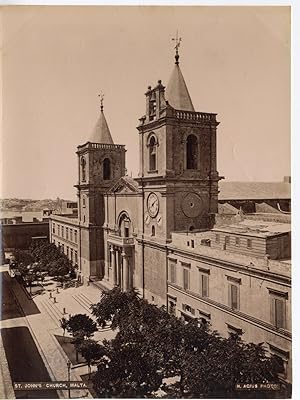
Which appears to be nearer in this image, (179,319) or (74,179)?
(179,319)

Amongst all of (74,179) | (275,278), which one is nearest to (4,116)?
(74,179)

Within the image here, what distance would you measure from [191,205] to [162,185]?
2.12 ft

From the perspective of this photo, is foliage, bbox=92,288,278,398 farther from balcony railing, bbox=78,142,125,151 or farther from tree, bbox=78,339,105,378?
balcony railing, bbox=78,142,125,151

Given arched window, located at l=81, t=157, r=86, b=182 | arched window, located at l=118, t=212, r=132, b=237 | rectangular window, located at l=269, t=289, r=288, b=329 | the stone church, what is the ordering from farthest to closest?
arched window, located at l=118, t=212, r=132, b=237
arched window, located at l=81, t=157, r=86, b=182
the stone church
rectangular window, located at l=269, t=289, r=288, b=329

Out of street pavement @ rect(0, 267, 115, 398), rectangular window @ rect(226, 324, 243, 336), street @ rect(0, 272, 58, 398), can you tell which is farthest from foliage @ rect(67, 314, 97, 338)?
rectangular window @ rect(226, 324, 243, 336)

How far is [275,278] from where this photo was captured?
512 centimetres

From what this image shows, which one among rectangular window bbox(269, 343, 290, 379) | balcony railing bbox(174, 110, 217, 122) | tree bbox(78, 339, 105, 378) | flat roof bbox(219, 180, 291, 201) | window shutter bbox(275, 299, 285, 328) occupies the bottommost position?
tree bbox(78, 339, 105, 378)

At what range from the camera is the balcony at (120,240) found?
7574 mm

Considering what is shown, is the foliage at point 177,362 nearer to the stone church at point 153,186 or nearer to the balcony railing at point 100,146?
the stone church at point 153,186

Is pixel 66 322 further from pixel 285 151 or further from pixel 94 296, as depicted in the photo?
pixel 285 151

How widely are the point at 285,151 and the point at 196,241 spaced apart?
198 cm

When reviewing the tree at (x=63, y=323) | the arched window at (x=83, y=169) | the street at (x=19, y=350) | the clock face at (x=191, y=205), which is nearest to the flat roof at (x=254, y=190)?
the clock face at (x=191, y=205)

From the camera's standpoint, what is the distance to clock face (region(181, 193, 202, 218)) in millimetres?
6898

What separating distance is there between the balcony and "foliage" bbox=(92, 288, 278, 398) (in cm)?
193
